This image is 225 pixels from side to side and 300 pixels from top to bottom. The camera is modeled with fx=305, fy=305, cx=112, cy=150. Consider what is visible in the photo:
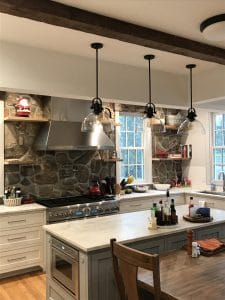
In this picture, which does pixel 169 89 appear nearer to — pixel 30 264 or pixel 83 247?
pixel 83 247

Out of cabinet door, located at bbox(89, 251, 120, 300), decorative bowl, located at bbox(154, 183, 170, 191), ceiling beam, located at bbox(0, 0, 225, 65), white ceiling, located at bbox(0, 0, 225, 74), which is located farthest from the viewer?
decorative bowl, located at bbox(154, 183, 170, 191)

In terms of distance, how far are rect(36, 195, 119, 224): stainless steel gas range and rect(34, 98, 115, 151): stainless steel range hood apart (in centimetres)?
81

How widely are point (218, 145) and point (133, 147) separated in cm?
166

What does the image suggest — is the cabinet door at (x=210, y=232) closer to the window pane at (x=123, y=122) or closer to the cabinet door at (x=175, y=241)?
the cabinet door at (x=175, y=241)

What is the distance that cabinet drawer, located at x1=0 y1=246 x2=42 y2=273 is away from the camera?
13.2ft

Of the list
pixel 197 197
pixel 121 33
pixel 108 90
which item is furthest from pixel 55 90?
pixel 197 197

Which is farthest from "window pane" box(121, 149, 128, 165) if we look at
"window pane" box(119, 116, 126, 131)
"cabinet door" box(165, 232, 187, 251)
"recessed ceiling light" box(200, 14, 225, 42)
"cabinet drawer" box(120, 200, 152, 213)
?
"recessed ceiling light" box(200, 14, 225, 42)

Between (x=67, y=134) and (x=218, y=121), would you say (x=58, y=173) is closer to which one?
(x=67, y=134)

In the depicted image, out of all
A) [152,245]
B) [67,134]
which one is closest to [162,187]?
[67,134]

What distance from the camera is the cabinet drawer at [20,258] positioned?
402 centimetres

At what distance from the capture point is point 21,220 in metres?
4.11

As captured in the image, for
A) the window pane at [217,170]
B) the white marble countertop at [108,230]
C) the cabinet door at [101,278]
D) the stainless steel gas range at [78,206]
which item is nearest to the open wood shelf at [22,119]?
the stainless steel gas range at [78,206]

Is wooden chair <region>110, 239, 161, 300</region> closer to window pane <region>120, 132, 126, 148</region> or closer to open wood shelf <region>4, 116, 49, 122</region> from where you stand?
open wood shelf <region>4, 116, 49, 122</region>

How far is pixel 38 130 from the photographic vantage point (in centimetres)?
489
